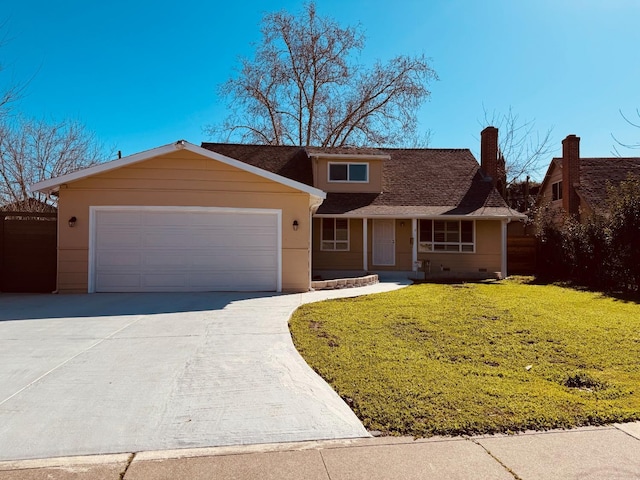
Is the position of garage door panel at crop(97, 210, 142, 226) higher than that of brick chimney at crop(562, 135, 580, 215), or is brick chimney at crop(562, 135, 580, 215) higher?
brick chimney at crop(562, 135, 580, 215)

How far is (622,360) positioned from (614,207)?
30.0ft

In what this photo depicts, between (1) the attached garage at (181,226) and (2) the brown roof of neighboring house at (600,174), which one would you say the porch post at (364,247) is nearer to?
(1) the attached garage at (181,226)

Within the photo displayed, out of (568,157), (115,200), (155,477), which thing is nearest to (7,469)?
(155,477)

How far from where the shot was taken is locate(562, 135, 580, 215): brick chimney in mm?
21312

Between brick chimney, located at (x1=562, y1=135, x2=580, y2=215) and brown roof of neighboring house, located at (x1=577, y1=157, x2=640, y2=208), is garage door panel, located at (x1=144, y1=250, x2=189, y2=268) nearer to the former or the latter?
brown roof of neighboring house, located at (x1=577, y1=157, x2=640, y2=208)

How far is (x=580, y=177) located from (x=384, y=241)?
1258 cm

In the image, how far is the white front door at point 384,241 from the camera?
17.0 meters

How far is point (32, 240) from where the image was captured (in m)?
10.9

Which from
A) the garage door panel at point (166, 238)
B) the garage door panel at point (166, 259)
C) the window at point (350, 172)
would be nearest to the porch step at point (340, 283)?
the garage door panel at point (166, 259)

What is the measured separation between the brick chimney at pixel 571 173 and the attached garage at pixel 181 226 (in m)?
16.4

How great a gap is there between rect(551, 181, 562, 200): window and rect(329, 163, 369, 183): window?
41.9 ft

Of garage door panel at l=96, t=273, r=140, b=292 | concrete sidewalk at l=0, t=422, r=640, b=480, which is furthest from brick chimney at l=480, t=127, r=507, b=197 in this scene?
concrete sidewalk at l=0, t=422, r=640, b=480

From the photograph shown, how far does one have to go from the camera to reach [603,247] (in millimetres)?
13234

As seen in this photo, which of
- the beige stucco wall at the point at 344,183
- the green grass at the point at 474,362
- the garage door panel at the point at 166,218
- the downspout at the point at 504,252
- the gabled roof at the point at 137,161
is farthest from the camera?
the beige stucco wall at the point at 344,183
